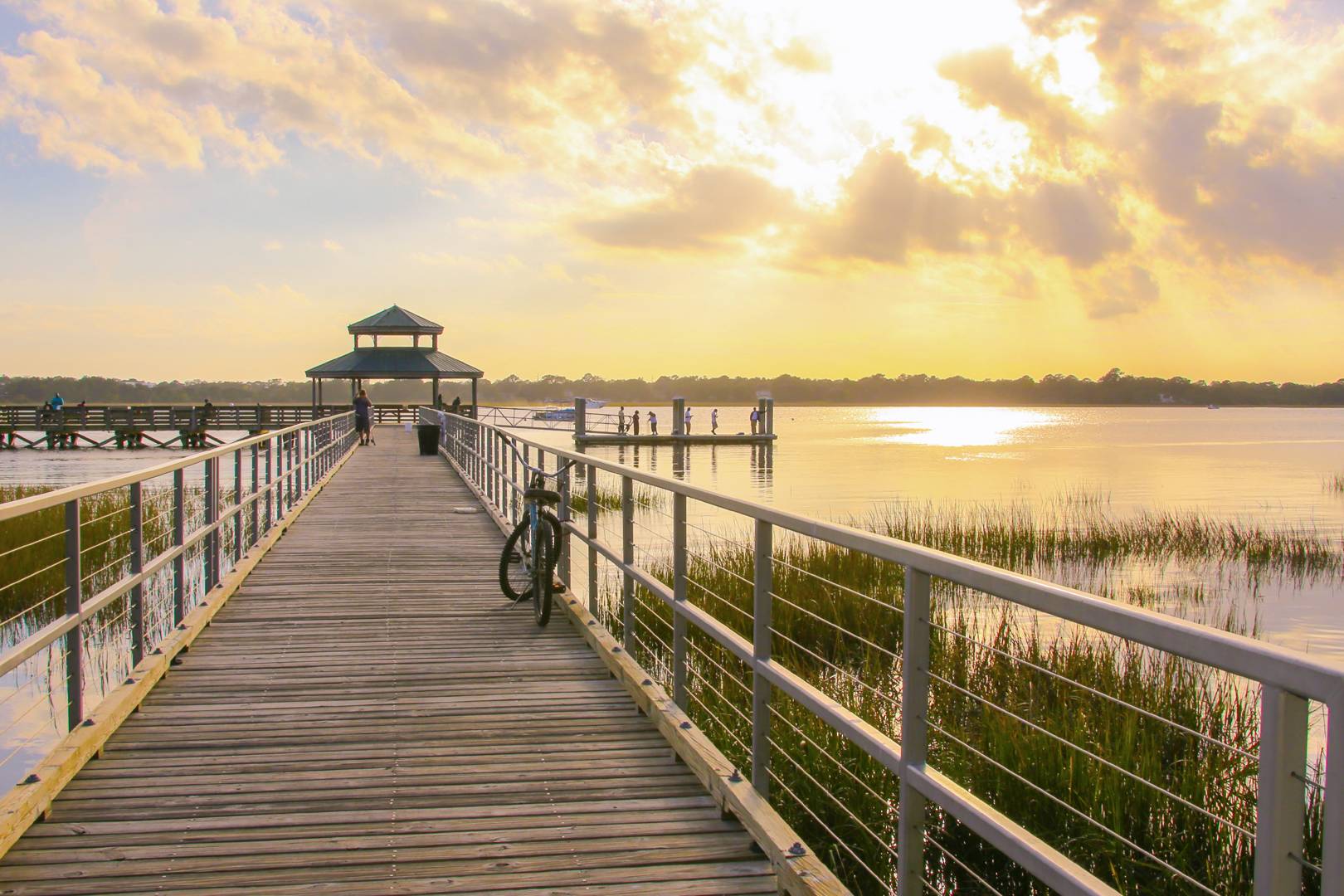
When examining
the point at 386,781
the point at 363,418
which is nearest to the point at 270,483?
the point at 386,781

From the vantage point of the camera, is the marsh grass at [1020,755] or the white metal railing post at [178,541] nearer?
the marsh grass at [1020,755]

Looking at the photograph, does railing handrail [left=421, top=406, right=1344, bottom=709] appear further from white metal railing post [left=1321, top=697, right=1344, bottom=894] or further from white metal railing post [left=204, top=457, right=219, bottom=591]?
white metal railing post [left=204, top=457, right=219, bottom=591]

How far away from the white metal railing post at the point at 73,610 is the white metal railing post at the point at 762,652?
9.09 feet

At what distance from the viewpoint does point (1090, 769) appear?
16.8ft

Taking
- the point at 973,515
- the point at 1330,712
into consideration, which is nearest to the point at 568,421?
the point at 973,515

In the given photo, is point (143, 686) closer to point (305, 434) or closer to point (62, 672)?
point (62, 672)

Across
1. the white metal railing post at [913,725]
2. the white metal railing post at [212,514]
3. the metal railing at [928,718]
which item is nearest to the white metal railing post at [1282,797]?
the metal railing at [928,718]

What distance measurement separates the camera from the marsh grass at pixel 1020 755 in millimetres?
4527

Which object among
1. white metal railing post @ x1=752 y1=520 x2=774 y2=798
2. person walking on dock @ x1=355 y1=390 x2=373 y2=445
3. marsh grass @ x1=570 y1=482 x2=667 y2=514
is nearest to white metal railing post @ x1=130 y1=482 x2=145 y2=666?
white metal railing post @ x1=752 y1=520 x2=774 y2=798

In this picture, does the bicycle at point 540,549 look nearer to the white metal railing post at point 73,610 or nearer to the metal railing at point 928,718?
the metal railing at point 928,718

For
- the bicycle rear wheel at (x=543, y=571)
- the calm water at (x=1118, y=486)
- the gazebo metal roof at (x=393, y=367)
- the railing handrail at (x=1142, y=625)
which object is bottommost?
the calm water at (x=1118, y=486)

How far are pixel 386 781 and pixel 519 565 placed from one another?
5.47m

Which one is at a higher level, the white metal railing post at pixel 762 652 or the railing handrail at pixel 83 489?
the railing handrail at pixel 83 489

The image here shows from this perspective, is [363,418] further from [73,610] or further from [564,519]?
[73,610]
